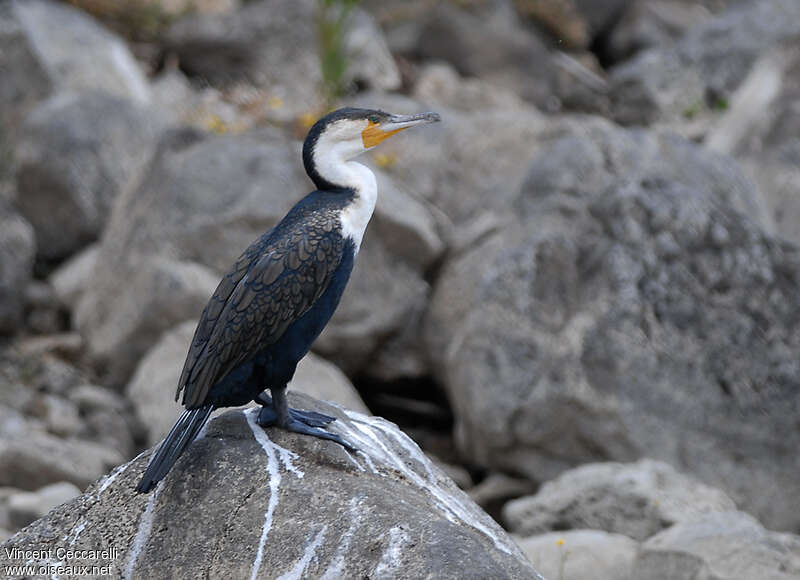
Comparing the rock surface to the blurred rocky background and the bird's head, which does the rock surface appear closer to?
the blurred rocky background

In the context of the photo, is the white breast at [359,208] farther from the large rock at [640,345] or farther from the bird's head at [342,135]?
the large rock at [640,345]

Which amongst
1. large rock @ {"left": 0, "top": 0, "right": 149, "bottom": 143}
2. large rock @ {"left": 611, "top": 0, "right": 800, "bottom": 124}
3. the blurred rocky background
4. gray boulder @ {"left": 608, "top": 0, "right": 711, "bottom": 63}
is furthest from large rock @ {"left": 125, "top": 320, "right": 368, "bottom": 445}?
gray boulder @ {"left": 608, "top": 0, "right": 711, "bottom": 63}

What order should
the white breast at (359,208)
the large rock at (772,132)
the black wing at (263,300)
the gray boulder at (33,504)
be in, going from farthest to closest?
the large rock at (772,132)
the gray boulder at (33,504)
the white breast at (359,208)
the black wing at (263,300)

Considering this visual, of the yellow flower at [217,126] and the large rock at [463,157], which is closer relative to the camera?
the large rock at [463,157]

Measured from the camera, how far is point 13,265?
9.28m

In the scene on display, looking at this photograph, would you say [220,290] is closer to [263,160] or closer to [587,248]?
[587,248]

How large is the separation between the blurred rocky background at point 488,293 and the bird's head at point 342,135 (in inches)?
92.3

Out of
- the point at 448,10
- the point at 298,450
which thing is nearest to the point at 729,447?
the point at 298,450

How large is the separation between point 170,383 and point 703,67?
27.0 feet

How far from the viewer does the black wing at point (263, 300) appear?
13.1ft

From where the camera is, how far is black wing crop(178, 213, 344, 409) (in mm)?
3988

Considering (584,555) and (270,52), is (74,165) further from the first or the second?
(584,555)

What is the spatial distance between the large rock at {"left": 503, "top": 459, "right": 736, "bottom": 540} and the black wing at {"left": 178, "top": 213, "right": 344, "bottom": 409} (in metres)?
2.75

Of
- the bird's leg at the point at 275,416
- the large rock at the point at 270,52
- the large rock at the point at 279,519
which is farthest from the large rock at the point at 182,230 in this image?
the large rock at the point at 270,52
